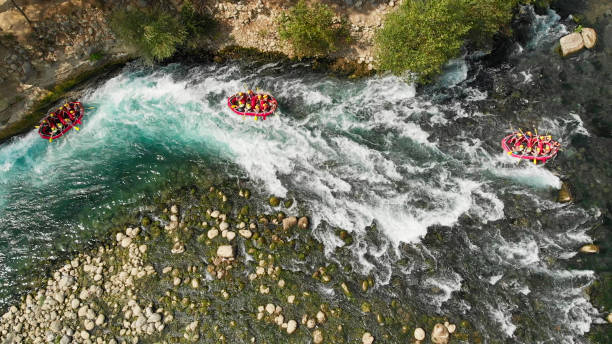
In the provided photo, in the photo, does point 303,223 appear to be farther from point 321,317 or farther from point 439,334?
point 439,334

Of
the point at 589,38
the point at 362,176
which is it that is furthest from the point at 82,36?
the point at 589,38

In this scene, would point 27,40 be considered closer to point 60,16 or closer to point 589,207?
point 60,16

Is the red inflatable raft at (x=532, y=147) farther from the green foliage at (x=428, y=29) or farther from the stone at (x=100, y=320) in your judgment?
the stone at (x=100, y=320)

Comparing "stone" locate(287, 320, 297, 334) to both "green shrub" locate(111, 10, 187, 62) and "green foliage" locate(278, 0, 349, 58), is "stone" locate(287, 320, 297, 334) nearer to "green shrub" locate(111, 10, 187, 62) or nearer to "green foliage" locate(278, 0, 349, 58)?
"green foliage" locate(278, 0, 349, 58)

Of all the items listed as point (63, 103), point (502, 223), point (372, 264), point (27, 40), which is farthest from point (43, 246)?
point (502, 223)

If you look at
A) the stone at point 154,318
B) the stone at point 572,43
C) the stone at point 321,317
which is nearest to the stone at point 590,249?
the stone at point 572,43

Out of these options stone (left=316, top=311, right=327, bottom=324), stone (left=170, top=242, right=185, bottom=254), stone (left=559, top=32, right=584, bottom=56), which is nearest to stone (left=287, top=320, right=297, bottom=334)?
stone (left=316, top=311, right=327, bottom=324)

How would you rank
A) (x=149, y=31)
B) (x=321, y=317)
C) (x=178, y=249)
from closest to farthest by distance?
(x=321, y=317)
(x=178, y=249)
(x=149, y=31)
